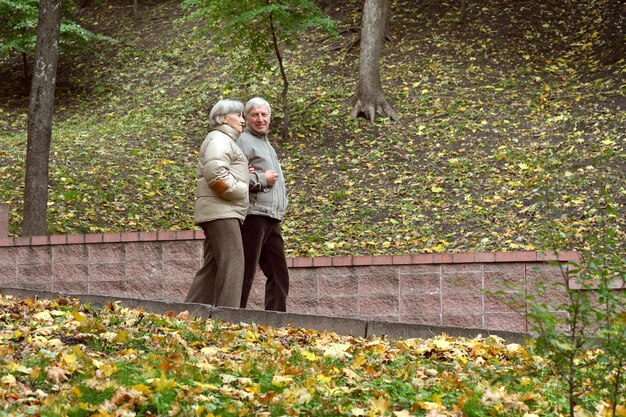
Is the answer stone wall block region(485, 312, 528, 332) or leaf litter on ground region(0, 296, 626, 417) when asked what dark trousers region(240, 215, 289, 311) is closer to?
leaf litter on ground region(0, 296, 626, 417)

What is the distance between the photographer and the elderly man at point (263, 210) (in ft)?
26.3

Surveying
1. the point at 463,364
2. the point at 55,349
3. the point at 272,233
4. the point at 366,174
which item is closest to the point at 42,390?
the point at 55,349

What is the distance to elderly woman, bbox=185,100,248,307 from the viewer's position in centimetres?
768

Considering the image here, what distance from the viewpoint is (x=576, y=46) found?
20.6 meters

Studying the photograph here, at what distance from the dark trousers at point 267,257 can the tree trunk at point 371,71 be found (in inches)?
389

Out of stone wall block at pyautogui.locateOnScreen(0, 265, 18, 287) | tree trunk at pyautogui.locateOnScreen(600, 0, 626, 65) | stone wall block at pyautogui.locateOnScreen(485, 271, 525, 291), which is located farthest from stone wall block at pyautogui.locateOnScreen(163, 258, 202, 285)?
tree trunk at pyautogui.locateOnScreen(600, 0, 626, 65)

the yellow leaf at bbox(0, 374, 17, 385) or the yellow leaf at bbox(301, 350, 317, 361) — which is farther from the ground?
the yellow leaf at bbox(301, 350, 317, 361)

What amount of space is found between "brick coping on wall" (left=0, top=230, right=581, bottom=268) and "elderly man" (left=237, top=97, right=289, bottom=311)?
0.98 metres

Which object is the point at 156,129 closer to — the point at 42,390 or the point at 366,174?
the point at 366,174

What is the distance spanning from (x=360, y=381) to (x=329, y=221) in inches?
339

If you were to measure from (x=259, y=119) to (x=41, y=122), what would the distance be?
496 cm

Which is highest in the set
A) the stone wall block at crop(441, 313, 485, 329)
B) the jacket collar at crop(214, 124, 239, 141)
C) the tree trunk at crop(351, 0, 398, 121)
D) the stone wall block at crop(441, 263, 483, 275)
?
the tree trunk at crop(351, 0, 398, 121)

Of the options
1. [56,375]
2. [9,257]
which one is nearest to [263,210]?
[9,257]

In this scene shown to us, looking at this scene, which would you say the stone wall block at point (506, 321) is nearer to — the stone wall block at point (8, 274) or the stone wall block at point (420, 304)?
the stone wall block at point (420, 304)
